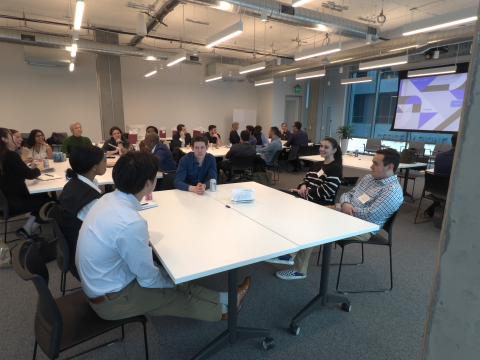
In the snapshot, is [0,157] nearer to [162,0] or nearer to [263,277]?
[263,277]

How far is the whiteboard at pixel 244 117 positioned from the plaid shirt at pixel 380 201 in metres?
9.07

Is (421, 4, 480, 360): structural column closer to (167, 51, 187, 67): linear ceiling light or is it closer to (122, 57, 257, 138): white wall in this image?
(167, 51, 187, 67): linear ceiling light

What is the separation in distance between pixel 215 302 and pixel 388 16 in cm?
695

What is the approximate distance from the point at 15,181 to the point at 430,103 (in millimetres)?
8150

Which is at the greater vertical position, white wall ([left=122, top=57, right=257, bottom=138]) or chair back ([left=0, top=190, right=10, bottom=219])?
white wall ([left=122, top=57, right=257, bottom=138])

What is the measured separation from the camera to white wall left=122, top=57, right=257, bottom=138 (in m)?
9.52

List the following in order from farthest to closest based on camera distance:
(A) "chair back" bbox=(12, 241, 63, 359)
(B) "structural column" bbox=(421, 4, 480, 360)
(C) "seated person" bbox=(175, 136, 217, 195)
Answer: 1. (C) "seated person" bbox=(175, 136, 217, 195)
2. (A) "chair back" bbox=(12, 241, 63, 359)
3. (B) "structural column" bbox=(421, 4, 480, 360)

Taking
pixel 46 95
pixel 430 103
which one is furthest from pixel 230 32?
pixel 46 95

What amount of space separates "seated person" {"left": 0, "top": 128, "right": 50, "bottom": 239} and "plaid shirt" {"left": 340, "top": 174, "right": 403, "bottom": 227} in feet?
10.7

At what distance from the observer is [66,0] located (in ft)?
17.8

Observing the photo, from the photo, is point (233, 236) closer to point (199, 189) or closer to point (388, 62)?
point (199, 189)

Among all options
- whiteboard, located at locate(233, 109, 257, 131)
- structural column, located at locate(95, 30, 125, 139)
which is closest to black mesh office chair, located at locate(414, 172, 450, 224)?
structural column, located at locate(95, 30, 125, 139)

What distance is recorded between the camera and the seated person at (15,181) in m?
2.92

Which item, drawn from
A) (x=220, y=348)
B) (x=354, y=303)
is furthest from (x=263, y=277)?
(x=220, y=348)
